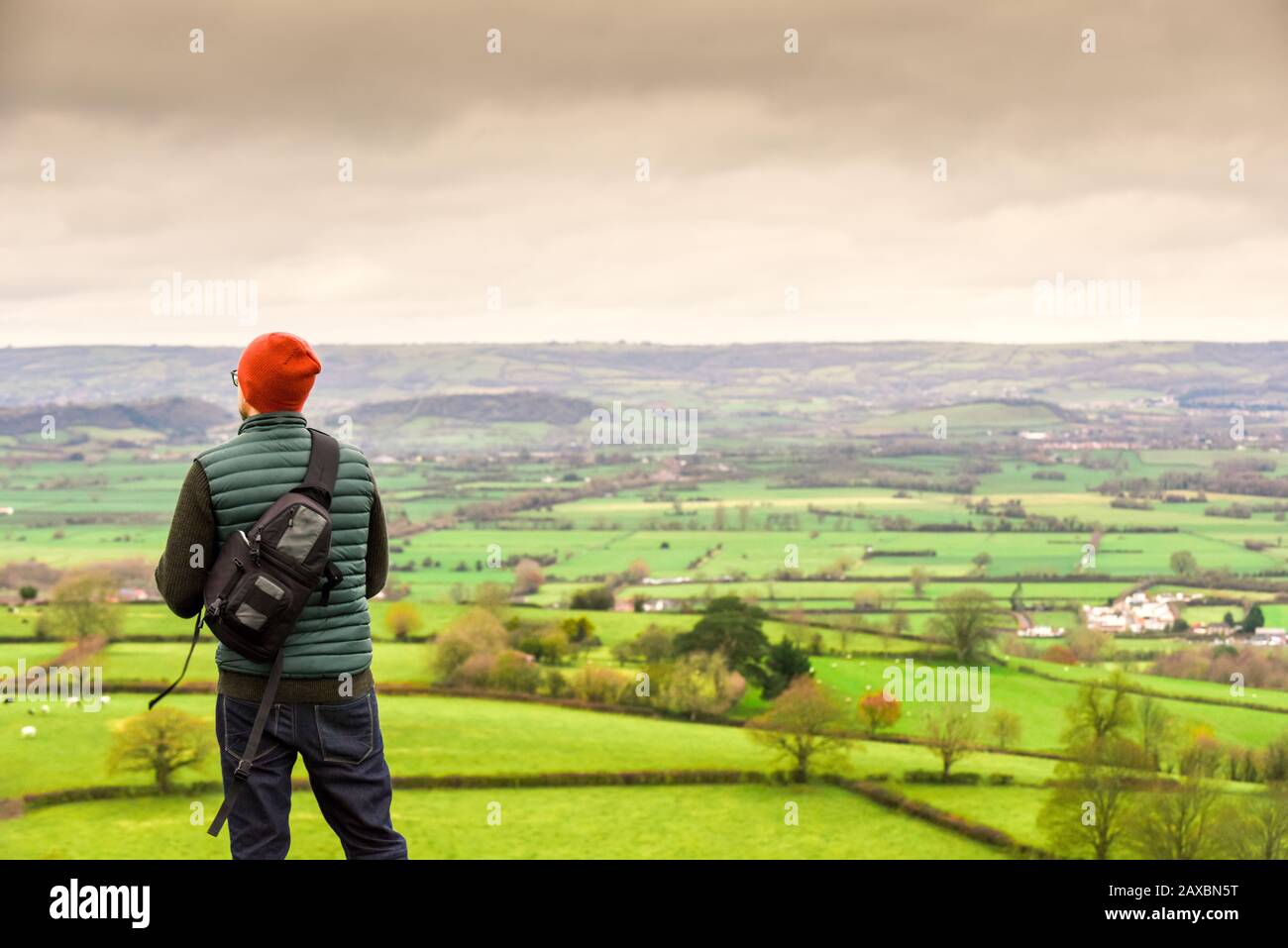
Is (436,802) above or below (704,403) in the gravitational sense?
below

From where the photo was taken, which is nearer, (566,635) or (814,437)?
(566,635)

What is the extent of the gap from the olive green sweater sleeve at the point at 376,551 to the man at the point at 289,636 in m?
0.10

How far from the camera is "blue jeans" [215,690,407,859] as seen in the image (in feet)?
8.00

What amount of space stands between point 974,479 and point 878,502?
680 centimetres

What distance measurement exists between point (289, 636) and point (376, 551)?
1.06 feet

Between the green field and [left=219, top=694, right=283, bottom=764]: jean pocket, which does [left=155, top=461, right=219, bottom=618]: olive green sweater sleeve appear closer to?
[left=219, top=694, right=283, bottom=764]: jean pocket

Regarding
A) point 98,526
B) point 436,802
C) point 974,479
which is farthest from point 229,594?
point 974,479

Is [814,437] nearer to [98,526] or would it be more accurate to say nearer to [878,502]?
[878,502]

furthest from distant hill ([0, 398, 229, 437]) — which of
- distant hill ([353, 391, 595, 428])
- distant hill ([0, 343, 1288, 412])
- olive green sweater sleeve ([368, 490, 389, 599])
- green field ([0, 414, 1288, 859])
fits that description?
olive green sweater sleeve ([368, 490, 389, 599])

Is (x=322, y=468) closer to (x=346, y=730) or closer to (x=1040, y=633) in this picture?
(x=346, y=730)

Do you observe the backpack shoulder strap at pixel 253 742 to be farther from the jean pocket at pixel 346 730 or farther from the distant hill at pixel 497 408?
the distant hill at pixel 497 408

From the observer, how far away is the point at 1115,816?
46.2ft
